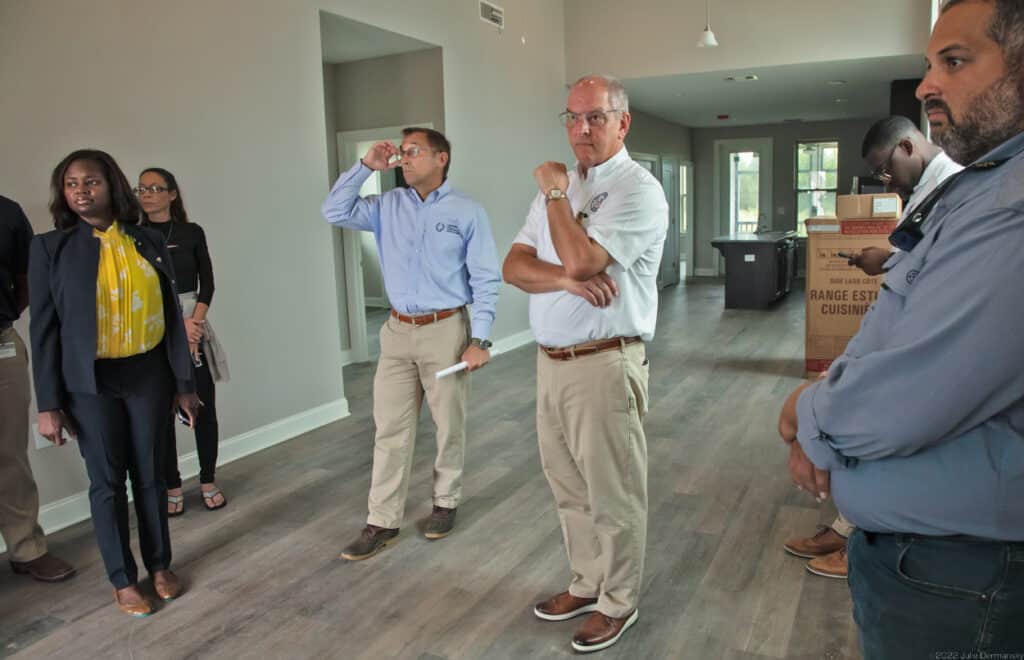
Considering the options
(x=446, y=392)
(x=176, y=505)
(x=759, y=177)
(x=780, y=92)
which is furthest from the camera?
(x=759, y=177)

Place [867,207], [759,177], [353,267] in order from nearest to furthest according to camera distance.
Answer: [867,207] < [353,267] < [759,177]

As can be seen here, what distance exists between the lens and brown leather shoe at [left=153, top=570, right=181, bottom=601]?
2.76 m

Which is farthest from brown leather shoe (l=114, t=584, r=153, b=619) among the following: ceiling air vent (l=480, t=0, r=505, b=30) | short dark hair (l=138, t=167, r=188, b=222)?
ceiling air vent (l=480, t=0, r=505, b=30)

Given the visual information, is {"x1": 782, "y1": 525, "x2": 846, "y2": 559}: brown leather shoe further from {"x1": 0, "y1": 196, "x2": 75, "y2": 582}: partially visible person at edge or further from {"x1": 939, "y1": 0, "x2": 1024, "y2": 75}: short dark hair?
{"x1": 0, "y1": 196, "x2": 75, "y2": 582}: partially visible person at edge

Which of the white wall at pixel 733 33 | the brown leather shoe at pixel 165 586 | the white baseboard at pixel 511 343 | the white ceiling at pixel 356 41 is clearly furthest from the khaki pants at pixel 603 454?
the white wall at pixel 733 33

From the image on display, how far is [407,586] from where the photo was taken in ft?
9.29

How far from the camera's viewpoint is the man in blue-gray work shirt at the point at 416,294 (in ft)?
10.2

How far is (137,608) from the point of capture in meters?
2.65

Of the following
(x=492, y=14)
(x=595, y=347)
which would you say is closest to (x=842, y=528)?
(x=595, y=347)

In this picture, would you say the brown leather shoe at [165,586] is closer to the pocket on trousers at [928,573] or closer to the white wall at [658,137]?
the pocket on trousers at [928,573]

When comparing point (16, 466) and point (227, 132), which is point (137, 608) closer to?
point (16, 466)

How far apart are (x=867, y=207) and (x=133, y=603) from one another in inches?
208

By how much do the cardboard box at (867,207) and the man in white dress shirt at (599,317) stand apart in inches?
157

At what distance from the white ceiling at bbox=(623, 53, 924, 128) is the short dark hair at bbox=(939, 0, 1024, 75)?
Answer: 711 centimetres
